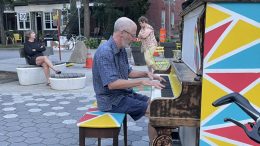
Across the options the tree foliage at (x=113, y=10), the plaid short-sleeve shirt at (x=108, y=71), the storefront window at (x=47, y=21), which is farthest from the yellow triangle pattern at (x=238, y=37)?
the storefront window at (x=47, y=21)

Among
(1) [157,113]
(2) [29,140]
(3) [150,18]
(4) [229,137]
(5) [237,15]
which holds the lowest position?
(2) [29,140]

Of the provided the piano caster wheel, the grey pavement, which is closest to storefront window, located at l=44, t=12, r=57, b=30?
the grey pavement

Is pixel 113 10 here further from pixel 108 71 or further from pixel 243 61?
pixel 243 61

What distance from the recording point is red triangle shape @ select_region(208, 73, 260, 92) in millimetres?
2492

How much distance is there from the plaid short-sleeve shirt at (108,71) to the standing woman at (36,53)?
4.73m

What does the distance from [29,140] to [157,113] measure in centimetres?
237

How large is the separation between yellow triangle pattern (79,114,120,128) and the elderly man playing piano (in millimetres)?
225

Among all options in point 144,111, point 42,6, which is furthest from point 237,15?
point 42,6

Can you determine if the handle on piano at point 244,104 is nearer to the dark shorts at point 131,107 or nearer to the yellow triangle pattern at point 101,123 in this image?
the yellow triangle pattern at point 101,123

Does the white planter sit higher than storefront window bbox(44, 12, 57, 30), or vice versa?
storefront window bbox(44, 12, 57, 30)

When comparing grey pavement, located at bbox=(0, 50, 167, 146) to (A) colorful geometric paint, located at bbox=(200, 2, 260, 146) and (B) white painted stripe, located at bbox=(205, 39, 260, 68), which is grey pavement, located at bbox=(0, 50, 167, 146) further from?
(B) white painted stripe, located at bbox=(205, 39, 260, 68)

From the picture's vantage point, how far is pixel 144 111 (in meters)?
3.50

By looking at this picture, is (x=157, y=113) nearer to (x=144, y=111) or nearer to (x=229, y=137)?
(x=229, y=137)

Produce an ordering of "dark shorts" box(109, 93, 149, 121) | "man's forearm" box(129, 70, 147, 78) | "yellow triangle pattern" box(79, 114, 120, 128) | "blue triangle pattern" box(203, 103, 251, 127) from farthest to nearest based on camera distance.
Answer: "man's forearm" box(129, 70, 147, 78)
"dark shorts" box(109, 93, 149, 121)
"yellow triangle pattern" box(79, 114, 120, 128)
"blue triangle pattern" box(203, 103, 251, 127)
